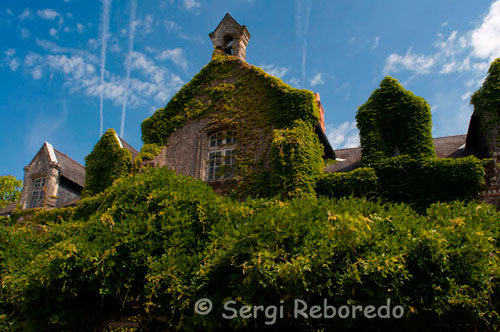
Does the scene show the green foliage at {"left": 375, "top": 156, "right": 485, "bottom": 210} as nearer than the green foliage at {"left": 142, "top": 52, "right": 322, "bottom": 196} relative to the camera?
Yes

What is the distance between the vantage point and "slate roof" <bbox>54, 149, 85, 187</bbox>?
2097 centimetres

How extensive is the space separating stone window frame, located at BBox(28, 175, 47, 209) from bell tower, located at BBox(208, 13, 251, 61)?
38.2 ft

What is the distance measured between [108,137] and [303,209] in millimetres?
12920

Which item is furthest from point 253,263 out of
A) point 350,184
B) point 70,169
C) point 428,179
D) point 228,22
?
point 70,169

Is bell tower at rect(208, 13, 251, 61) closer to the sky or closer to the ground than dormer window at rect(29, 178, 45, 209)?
closer to the sky

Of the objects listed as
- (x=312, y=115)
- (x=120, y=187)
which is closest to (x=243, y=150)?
(x=312, y=115)

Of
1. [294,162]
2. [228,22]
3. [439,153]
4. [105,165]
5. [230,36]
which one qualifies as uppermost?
[228,22]

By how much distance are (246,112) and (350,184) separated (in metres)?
4.68

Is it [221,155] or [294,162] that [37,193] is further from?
[294,162]

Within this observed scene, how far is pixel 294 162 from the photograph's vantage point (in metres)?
11.6

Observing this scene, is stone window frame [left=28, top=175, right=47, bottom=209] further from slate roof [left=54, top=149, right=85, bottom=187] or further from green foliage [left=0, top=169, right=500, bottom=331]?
green foliage [left=0, top=169, right=500, bottom=331]

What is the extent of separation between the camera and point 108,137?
17.5m

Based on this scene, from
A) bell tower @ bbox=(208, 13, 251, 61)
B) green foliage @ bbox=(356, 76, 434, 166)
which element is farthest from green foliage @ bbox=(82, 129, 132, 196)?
green foliage @ bbox=(356, 76, 434, 166)

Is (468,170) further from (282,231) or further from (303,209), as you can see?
(282,231)
